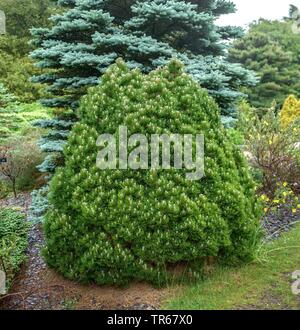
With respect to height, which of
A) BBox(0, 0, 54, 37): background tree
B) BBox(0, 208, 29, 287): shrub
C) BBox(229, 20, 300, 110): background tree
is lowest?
BBox(0, 208, 29, 287): shrub

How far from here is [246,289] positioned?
14.4 feet

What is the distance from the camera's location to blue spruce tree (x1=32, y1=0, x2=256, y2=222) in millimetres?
6617

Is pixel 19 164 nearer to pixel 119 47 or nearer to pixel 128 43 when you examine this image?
pixel 119 47

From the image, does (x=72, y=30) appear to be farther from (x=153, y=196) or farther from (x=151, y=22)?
(x=153, y=196)

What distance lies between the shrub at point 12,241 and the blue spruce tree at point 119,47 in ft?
3.18

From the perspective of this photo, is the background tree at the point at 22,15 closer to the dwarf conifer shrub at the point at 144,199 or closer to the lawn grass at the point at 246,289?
the dwarf conifer shrub at the point at 144,199

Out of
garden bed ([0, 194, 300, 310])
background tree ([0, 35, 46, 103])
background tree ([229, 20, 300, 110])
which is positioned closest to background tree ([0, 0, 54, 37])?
background tree ([0, 35, 46, 103])

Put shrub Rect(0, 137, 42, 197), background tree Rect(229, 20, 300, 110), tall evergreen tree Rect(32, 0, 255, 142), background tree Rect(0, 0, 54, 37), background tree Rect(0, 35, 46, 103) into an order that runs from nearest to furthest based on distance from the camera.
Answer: tall evergreen tree Rect(32, 0, 255, 142) → shrub Rect(0, 137, 42, 197) → background tree Rect(0, 35, 46, 103) → background tree Rect(0, 0, 54, 37) → background tree Rect(229, 20, 300, 110)

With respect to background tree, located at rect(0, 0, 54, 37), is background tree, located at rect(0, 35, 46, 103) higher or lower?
lower

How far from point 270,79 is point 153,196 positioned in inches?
771

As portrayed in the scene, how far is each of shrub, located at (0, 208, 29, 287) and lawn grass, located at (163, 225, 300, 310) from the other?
1.81 metres

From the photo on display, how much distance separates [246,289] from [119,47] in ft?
13.7

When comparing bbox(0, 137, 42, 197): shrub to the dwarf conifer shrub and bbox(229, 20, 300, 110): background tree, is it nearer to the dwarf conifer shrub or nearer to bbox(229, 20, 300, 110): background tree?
the dwarf conifer shrub

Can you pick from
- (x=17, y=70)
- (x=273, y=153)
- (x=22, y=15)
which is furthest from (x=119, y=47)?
(x=22, y=15)
